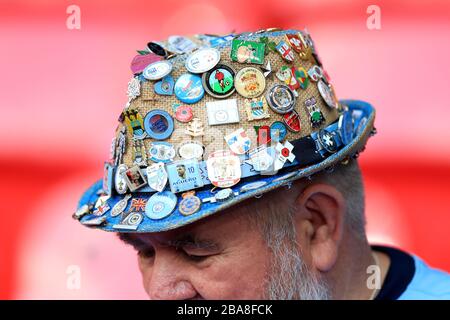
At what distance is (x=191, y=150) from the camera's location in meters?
1.94

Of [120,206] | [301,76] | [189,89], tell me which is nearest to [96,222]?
[120,206]

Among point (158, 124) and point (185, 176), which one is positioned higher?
point (158, 124)

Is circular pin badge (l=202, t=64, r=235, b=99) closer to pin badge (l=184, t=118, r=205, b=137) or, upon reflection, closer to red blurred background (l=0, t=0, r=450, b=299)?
pin badge (l=184, t=118, r=205, b=137)

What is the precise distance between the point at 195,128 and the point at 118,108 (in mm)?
3231

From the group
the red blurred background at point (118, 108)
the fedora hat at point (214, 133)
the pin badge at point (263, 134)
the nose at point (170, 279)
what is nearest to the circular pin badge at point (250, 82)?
the fedora hat at point (214, 133)

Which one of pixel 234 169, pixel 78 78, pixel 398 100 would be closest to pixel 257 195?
pixel 234 169

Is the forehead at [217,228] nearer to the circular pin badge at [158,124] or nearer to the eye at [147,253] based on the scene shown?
the eye at [147,253]

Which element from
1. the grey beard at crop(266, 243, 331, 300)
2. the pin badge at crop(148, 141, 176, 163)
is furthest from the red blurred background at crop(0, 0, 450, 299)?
the pin badge at crop(148, 141, 176, 163)

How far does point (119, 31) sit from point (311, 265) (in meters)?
3.68

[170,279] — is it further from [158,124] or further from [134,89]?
[134,89]

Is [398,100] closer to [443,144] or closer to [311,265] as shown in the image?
[443,144]

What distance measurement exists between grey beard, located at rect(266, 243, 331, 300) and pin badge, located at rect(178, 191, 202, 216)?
339mm

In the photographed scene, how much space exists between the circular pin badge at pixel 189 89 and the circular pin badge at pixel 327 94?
0.45 meters

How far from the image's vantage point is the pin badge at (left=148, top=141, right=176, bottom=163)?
76.9 inches
